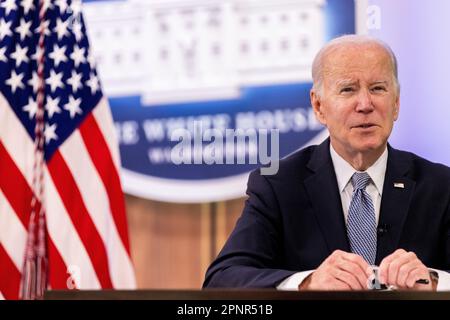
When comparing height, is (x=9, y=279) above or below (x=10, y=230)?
below

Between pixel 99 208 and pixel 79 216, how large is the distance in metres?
0.10

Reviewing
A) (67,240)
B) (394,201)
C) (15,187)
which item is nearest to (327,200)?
(394,201)

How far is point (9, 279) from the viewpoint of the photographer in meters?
3.43

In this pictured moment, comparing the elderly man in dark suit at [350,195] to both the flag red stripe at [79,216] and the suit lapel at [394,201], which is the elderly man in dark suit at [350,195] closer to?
the suit lapel at [394,201]

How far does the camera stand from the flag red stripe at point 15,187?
11.4 feet

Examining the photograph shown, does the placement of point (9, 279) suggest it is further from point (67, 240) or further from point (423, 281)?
point (423, 281)

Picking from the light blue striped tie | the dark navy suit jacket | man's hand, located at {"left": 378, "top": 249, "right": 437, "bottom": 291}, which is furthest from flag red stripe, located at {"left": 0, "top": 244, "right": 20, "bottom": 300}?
man's hand, located at {"left": 378, "top": 249, "right": 437, "bottom": 291}

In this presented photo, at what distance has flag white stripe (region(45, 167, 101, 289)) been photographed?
3516 mm

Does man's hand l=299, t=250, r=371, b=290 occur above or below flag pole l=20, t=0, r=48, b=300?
below

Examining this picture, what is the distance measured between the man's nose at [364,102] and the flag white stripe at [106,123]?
156 centimetres

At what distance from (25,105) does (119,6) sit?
710 millimetres

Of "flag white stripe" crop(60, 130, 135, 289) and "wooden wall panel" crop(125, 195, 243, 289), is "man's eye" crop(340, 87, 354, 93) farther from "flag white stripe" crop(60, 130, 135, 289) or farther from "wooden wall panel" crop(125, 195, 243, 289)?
"flag white stripe" crop(60, 130, 135, 289)

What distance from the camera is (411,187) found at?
8.07ft

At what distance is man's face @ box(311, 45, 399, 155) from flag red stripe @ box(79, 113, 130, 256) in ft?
4.78
